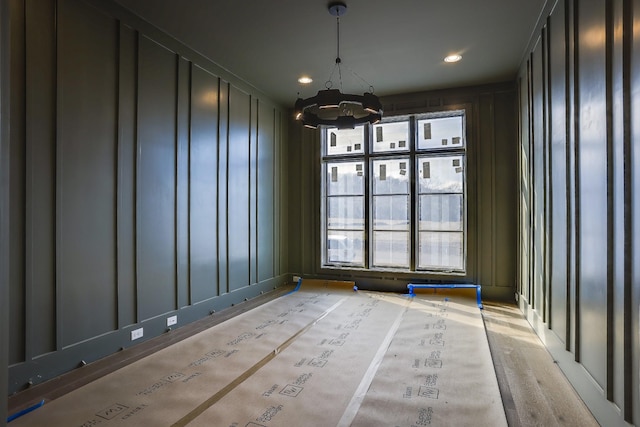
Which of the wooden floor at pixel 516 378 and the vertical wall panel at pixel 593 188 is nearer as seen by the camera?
the vertical wall panel at pixel 593 188

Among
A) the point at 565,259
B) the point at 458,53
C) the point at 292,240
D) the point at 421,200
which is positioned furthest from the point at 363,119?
the point at 292,240

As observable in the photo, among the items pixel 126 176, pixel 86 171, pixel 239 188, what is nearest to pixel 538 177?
pixel 239 188

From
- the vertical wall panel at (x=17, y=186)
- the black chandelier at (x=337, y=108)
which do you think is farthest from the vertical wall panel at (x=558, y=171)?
the vertical wall panel at (x=17, y=186)

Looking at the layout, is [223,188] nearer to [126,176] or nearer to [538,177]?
[126,176]

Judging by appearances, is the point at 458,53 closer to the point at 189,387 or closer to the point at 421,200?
the point at 421,200

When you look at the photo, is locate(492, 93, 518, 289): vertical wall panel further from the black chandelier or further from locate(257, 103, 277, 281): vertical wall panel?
locate(257, 103, 277, 281): vertical wall panel

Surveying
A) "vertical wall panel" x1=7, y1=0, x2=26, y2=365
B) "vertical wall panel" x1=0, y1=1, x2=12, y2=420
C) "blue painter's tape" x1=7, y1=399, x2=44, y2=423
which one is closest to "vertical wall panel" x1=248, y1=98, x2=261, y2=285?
"vertical wall panel" x1=7, y1=0, x2=26, y2=365

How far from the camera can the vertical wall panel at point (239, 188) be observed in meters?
5.27

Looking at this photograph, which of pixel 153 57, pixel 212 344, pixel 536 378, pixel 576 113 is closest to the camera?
pixel 576 113

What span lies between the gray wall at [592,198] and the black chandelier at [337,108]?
5.41 ft

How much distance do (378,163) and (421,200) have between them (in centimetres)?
103

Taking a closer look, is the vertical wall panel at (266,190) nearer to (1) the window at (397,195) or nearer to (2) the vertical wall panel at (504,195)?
(1) the window at (397,195)

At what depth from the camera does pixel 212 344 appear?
3.66 metres

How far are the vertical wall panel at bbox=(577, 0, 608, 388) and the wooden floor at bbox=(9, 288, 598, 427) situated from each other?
33 cm
